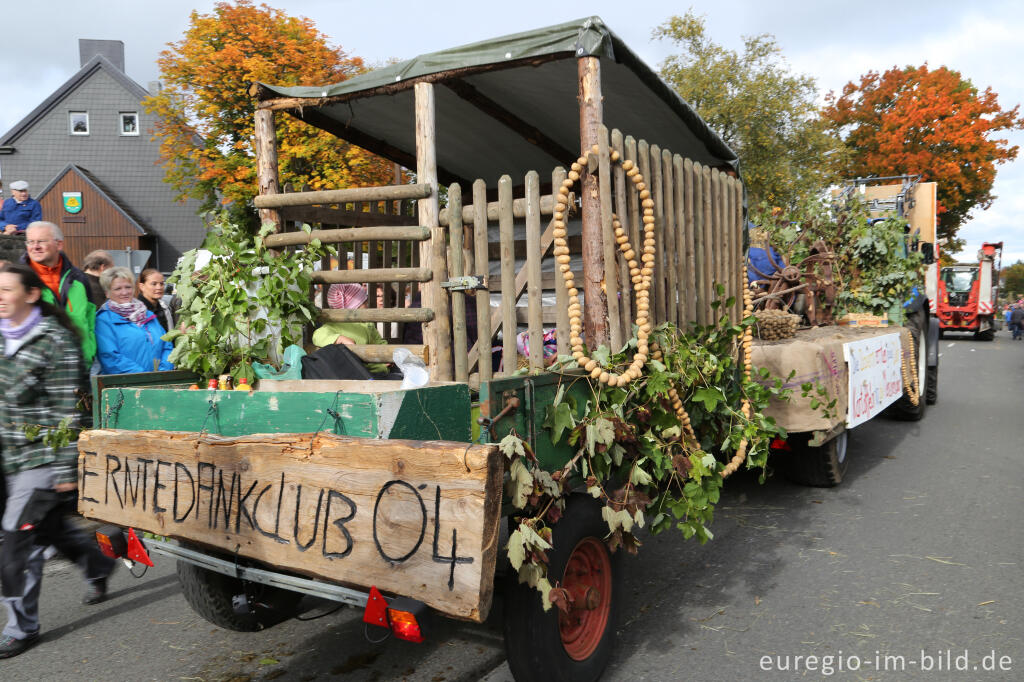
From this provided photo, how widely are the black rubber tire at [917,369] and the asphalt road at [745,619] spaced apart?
130 inches

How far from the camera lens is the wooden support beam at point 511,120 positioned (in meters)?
5.10

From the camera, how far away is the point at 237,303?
12.2ft

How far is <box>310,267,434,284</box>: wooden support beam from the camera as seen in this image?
3.96 m

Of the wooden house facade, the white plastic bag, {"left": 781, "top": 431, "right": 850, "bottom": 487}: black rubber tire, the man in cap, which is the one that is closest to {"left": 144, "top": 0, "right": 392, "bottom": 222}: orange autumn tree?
the wooden house facade

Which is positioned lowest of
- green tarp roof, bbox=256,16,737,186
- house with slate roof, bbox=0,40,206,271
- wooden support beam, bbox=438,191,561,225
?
wooden support beam, bbox=438,191,561,225

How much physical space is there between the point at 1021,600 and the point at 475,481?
3391 millimetres

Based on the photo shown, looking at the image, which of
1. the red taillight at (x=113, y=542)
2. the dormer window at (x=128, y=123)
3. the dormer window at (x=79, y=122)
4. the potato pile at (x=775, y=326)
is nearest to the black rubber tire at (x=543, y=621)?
the red taillight at (x=113, y=542)

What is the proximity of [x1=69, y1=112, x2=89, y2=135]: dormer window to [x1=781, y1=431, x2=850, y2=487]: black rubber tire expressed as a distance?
3497cm

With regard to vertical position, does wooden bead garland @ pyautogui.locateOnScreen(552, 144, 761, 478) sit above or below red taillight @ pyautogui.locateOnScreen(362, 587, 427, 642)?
above

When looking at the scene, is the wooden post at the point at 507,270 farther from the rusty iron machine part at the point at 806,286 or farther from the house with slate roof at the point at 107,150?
the house with slate roof at the point at 107,150

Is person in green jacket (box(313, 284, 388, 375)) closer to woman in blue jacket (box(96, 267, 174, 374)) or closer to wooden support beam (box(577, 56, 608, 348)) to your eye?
woman in blue jacket (box(96, 267, 174, 374))

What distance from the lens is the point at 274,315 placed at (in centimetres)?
383

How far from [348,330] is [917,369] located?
7.66 m

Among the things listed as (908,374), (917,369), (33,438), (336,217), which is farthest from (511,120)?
(917,369)
